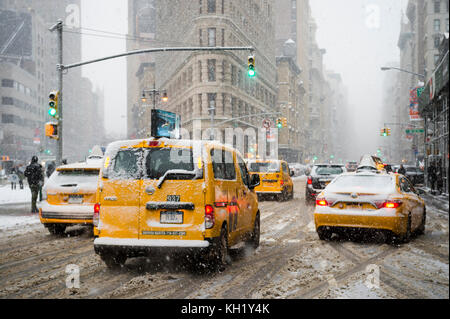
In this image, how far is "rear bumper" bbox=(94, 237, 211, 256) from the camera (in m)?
6.55

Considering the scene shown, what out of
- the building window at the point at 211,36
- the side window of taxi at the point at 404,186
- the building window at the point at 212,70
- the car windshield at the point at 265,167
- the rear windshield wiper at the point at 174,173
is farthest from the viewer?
the building window at the point at 211,36

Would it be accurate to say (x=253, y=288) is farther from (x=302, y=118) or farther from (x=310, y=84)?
(x=310, y=84)

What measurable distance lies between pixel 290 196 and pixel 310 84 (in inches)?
4815

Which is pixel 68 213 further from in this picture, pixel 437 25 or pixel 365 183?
pixel 437 25

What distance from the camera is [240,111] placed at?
196 feet

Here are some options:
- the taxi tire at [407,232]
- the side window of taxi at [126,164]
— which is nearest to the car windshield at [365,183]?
the taxi tire at [407,232]

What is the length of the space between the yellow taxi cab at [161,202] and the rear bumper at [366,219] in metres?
3.31

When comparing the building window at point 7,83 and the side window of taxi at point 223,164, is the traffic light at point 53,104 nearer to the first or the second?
the side window of taxi at point 223,164

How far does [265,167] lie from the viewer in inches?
853

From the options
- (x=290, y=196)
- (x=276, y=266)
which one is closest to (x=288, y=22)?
(x=290, y=196)

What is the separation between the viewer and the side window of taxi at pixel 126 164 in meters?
6.88

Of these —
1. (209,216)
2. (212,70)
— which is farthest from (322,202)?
(212,70)
